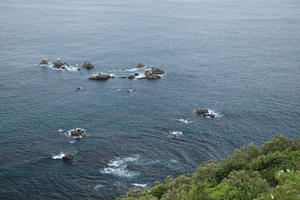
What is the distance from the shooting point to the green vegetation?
34469 mm

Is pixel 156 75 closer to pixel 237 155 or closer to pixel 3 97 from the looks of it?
pixel 3 97

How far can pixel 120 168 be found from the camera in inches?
3280

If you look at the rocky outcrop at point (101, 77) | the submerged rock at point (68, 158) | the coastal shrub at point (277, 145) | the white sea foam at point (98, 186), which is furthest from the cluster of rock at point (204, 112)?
the rocky outcrop at point (101, 77)

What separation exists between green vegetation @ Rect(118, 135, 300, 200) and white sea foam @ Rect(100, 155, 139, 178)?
2307cm

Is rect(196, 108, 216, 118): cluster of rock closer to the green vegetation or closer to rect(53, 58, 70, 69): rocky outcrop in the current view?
the green vegetation

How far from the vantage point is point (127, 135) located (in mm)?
98438

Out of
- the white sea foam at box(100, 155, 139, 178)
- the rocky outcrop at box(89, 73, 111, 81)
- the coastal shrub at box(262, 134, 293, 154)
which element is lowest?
the white sea foam at box(100, 155, 139, 178)

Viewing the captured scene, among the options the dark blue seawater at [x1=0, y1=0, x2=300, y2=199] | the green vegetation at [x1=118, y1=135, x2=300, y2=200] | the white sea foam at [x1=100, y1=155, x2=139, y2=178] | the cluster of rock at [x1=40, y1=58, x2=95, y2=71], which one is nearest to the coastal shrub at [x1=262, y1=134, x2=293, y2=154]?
the green vegetation at [x1=118, y1=135, x2=300, y2=200]

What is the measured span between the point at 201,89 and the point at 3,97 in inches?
3340

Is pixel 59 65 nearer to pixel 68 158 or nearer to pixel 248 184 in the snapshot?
pixel 68 158

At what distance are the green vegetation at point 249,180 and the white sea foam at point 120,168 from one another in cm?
2307

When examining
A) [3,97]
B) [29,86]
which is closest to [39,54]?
[29,86]

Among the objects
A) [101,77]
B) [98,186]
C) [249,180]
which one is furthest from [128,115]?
[249,180]

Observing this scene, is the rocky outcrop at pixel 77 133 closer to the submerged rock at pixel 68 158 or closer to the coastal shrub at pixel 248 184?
the submerged rock at pixel 68 158
